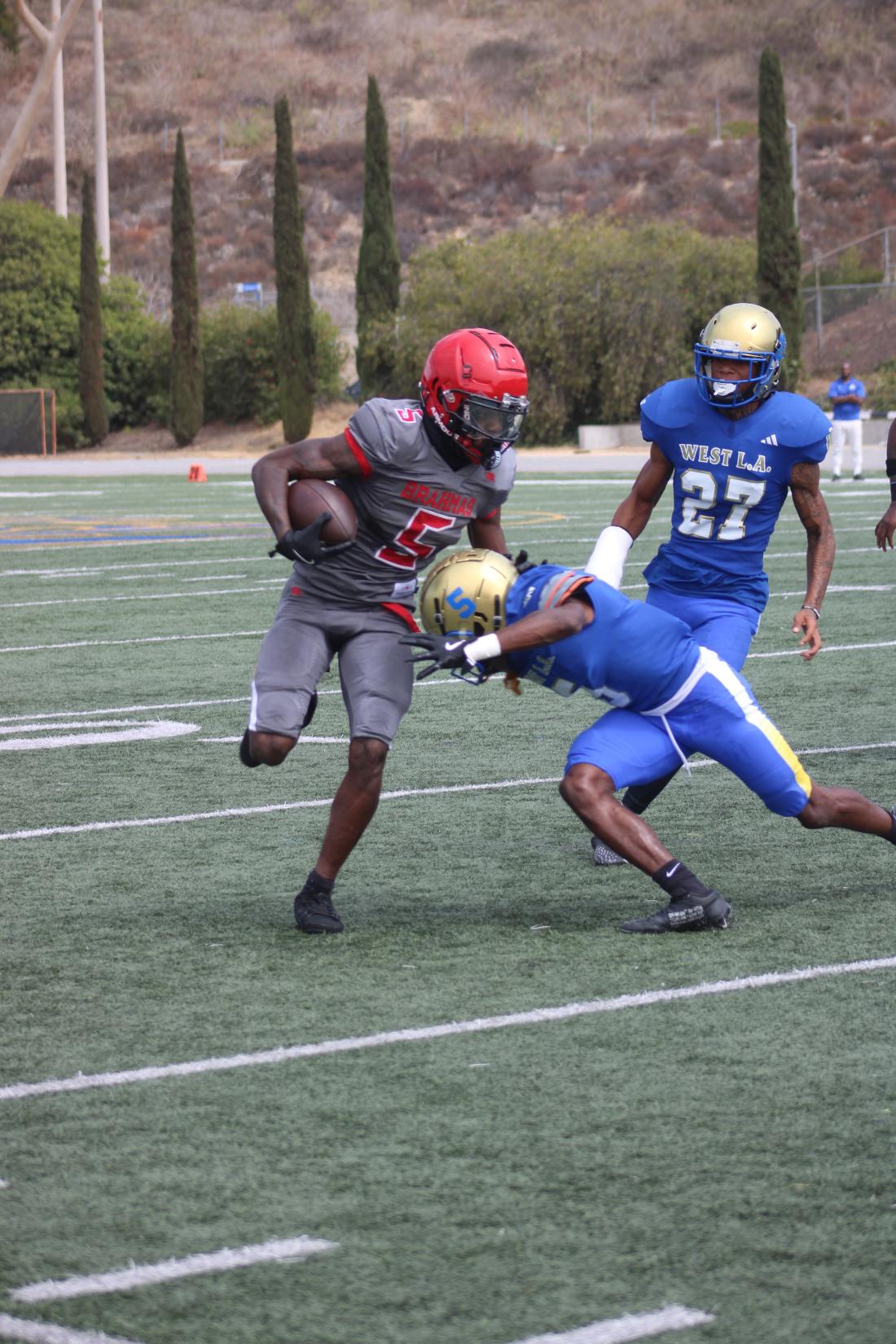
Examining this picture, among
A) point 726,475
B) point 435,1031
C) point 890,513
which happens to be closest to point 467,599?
point 435,1031

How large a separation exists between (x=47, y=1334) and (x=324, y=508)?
320cm

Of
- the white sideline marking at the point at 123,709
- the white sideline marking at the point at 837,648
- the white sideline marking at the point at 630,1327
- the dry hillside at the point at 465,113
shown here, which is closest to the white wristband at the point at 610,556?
the white sideline marking at the point at 630,1327

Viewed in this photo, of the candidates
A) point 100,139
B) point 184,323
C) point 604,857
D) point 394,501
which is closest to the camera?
point 394,501

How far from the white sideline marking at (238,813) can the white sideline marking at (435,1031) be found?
2.76 meters

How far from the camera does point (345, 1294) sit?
3.34 m

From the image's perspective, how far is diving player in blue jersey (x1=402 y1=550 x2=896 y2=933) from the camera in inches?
219

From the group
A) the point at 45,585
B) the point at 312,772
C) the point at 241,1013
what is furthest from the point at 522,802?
the point at 45,585

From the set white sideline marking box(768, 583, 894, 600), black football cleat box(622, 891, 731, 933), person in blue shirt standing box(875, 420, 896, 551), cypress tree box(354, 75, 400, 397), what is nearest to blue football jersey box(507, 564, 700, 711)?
black football cleat box(622, 891, 731, 933)

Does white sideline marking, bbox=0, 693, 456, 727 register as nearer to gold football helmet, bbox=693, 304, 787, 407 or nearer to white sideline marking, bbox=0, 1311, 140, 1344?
gold football helmet, bbox=693, 304, 787, 407

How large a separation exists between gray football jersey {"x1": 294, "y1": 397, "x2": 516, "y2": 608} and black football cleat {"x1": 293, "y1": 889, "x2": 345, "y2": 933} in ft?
2.88

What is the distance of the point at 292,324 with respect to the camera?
1903 inches

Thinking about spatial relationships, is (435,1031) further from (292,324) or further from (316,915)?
(292,324)

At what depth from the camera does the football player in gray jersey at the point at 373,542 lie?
19.3ft

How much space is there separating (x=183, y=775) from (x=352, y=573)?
8.44 ft
